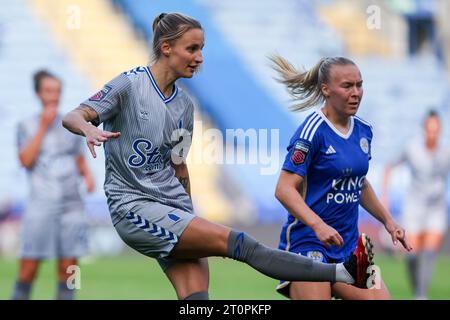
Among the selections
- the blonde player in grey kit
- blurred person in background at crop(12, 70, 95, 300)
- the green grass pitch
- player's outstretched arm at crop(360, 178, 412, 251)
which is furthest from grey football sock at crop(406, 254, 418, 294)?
the blonde player in grey kit

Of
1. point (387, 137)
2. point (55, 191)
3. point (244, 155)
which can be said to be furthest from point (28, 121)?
point (387, 137)

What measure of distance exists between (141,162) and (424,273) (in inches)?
251

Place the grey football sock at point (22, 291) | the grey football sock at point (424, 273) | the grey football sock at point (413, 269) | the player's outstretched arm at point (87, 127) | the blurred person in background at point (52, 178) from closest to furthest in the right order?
1. the player's outstretched arm at point (87, 127)
2. the grey football sock at point (22, 291)
3. the blurred person in background at point (52, 178)
4. the grey football sock at point (424, 273)
5. the grey football sock at point (413, 269)

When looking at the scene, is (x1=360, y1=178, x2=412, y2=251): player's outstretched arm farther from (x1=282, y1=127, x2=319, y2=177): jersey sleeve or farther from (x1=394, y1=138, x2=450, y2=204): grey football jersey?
(x1=394, y1=138, x2=450, y2=204): grey football jersey

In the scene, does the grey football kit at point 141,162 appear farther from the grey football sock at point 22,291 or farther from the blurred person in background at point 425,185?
the blurred person in background at point 425,185

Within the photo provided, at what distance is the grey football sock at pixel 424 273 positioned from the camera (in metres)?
10.8

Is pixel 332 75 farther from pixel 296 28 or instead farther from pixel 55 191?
pixel 296 28

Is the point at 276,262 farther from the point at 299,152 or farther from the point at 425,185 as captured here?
the point at 425,185

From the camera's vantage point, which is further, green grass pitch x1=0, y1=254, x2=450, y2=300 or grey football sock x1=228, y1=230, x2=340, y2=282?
green grass pitch x1=0, y1=254, x2=450, y2=300

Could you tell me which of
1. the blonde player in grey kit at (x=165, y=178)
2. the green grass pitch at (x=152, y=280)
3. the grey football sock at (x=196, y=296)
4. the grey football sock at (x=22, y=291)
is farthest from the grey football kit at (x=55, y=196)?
the grey football sock at (x=196, y=296)

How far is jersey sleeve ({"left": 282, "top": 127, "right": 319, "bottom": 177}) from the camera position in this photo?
17.5 ft

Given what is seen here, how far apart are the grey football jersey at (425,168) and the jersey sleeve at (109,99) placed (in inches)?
271

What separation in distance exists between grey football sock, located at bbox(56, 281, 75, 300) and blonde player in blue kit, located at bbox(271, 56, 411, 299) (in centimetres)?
345

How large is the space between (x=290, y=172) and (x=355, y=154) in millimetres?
370
